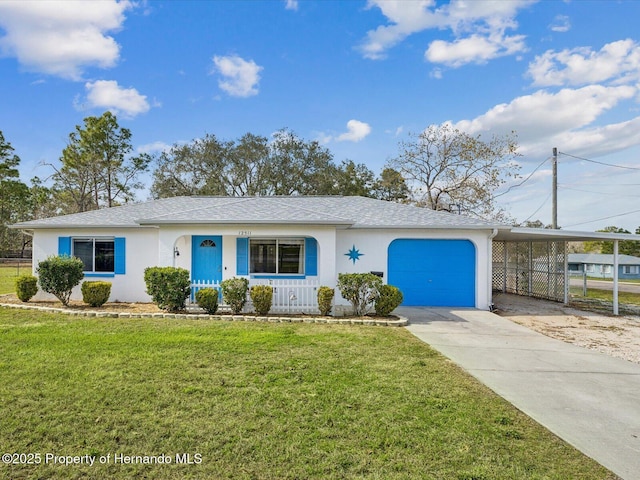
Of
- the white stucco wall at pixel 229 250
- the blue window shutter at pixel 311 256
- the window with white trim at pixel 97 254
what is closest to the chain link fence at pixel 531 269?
the white stucco wall at pixel 229 250

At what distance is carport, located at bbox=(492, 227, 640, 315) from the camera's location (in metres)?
11.5

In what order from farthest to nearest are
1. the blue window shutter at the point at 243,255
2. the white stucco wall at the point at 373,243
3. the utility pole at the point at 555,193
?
1. the utility pole at the point at 555,193
2. the white stucco wall at the point at 373,243
3. the blue window shutter at the point at 243,255

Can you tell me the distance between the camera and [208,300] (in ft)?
29.9

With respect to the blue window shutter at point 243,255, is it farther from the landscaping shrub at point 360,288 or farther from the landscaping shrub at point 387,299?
the landscaping shrub at point 387,299

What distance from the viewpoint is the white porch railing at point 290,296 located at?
9703mm

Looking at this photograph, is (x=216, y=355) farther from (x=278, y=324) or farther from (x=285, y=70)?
(x=285, y=70)

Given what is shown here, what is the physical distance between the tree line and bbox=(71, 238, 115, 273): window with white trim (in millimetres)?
18544

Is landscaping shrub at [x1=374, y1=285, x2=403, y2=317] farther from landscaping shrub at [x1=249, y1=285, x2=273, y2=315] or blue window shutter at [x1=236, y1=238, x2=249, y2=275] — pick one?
blue window shutter at [x1=236, y1=238, x2=249, y2=275]

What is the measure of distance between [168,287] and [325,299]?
419 cm

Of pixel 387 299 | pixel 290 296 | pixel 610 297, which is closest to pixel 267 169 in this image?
pixel 290 296

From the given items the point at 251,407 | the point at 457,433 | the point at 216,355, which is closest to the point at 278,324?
the point at 216,355

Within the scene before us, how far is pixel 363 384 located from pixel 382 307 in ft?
15.0

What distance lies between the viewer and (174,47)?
1345 cm

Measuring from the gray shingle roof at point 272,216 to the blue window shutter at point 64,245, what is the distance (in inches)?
20.4
